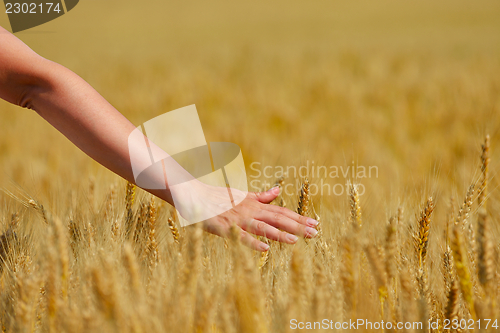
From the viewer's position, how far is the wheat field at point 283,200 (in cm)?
54

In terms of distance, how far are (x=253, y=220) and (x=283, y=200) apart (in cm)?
24

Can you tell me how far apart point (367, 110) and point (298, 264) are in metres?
3.34

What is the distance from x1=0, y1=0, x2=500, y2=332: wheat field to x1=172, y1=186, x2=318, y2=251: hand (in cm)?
5

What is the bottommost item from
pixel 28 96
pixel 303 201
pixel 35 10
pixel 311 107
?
pixel 303 201

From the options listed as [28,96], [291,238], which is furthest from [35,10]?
[291,238]

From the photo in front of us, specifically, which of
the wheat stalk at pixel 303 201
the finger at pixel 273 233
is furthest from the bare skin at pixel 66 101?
the wheat stalk at pixel 303 201

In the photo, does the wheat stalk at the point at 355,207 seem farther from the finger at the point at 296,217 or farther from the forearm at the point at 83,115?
the forearm at the point at 83,115

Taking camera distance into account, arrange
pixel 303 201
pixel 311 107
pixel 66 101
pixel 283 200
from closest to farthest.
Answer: pixel 66 101 < pixel 303 201 < pixel 283 200 < pixel 311 107

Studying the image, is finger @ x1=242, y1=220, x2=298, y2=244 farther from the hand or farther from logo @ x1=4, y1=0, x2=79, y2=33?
logo @ x1=4, y1=0, x2=79, y2=33

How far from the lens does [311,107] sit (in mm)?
3904

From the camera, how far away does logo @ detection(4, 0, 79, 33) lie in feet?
3.45

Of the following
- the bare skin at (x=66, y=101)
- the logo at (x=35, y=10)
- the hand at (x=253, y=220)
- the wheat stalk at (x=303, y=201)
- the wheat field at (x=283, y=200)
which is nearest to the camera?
the wheat field at (x=283, y=200)

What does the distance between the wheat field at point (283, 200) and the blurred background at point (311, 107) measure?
2 cm

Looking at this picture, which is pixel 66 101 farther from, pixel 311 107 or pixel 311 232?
pixel 311 107
